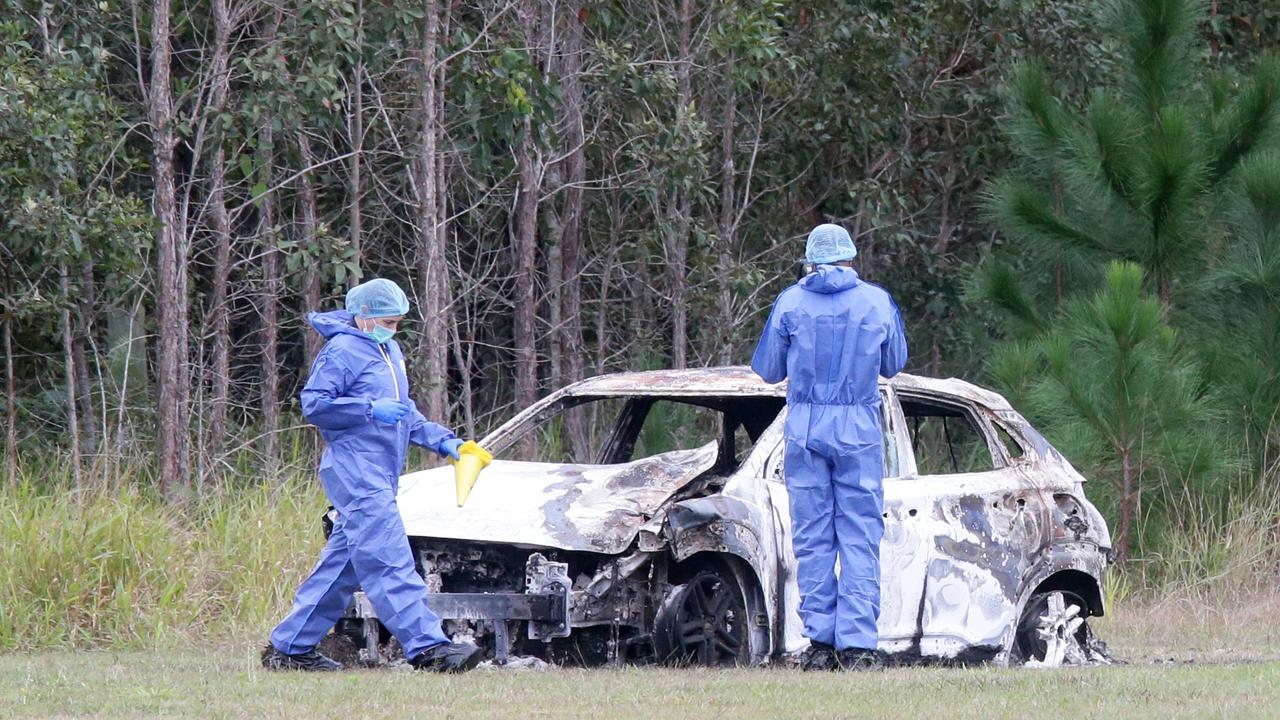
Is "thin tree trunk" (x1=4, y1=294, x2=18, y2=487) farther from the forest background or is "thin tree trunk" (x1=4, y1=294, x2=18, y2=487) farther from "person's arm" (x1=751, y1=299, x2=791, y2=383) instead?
"person's arm" (x1=751, y1=299, x2=791, y2=383)

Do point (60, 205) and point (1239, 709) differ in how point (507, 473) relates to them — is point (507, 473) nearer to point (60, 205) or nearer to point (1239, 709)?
point (1239, 709)

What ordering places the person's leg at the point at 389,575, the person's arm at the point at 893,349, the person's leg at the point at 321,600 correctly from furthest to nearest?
the person's arm at the point at 893,349
the person's leg at the point at 321,600
the person's leg at the point at 389,575

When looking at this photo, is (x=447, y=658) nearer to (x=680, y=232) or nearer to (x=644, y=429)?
(x=644, y=429)

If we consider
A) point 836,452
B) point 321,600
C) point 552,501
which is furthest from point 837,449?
point 321,600

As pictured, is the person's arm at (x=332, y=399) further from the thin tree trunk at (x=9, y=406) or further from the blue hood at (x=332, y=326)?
→ the thin tree trunk at (x=9, y=406)

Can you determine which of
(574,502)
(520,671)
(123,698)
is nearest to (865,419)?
(574,502)

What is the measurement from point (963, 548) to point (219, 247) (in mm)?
7221

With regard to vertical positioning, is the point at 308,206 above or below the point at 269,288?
above

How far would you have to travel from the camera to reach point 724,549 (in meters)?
7.79

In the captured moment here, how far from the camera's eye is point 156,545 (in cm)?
1024

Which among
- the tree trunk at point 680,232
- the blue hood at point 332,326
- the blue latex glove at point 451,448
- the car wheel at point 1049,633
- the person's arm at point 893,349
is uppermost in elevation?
the tree trunk at point 680,232

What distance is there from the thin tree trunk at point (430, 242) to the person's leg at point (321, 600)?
5.63 m

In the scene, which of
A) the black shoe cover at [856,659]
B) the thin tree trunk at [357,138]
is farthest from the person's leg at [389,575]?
the thin tree trunk at [357,138]

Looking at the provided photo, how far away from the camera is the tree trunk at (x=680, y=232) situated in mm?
15508
